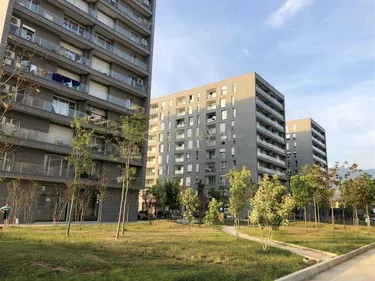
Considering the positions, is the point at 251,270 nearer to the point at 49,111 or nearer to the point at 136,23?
the point at 49,111

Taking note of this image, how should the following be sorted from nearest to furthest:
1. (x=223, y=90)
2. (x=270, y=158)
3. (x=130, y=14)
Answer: (x=130, y=14), (x=270, y=158), (x=223, y=90)

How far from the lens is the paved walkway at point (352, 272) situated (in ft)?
29.9

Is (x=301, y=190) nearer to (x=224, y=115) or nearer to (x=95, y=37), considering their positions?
(x=95, y=37)

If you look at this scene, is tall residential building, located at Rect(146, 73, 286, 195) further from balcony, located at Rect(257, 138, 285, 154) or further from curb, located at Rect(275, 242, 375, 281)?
curb, located at Rect(275, 242, 375, 281)

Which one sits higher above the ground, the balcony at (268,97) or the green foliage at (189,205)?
the balcony at (268,97)

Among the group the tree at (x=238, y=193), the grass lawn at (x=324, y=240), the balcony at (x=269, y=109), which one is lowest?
the grass lawn at (x=324, y=240)

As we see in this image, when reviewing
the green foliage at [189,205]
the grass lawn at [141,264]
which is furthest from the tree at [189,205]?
the grass lawn at [141,264]

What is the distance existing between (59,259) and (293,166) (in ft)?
310

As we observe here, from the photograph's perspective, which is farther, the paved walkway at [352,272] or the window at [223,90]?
the window at [223,90]

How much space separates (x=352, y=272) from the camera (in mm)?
10102

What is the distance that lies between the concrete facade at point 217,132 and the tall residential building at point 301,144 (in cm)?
2344

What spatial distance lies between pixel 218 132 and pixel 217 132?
0.89 feet

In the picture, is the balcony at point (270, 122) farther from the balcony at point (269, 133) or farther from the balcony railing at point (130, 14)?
the balcony railing at point (130, 14)

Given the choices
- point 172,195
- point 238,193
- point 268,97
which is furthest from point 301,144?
point 238,193
